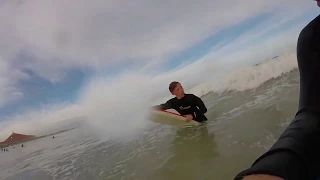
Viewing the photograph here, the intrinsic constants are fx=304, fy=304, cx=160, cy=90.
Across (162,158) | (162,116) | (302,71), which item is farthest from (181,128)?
(302,71)


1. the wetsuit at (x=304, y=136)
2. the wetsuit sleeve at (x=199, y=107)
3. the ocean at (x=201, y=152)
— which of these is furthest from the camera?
the wetsuit sleeve at (x=199, y=107)

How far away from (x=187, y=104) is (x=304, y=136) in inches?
201

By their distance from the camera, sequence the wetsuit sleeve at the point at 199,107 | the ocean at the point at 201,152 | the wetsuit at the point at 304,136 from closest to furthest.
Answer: the wetsuit at the point at 304,136 < the ocean at the point at 201,152 < the wetsuit sleeve at the point at 199,107

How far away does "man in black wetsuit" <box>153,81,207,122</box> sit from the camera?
591 centimetres

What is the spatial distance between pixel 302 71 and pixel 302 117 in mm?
232

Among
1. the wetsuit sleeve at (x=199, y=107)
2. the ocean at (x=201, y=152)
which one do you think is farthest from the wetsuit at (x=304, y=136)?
the wetsuit sleeve at (x=199, y=107)

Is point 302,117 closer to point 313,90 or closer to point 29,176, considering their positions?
point 313,90

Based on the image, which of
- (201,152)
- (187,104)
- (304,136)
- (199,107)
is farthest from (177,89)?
(304,136)

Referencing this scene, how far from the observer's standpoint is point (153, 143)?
5180mm

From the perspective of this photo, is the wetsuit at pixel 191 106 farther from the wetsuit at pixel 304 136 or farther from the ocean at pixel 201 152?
the wetsuit at pixel 304 136

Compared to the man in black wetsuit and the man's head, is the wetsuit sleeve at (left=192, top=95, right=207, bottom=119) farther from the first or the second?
the man's head

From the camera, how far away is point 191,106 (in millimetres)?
6059

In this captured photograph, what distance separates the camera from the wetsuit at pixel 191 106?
5914 millimetres

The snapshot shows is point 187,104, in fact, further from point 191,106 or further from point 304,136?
point 304,136
